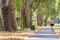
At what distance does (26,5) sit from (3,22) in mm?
12300

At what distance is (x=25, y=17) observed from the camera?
39812 millimetres

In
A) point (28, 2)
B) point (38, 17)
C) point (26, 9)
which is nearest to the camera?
point (26, 9)

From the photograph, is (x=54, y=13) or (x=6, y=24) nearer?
(x=6, y=24)

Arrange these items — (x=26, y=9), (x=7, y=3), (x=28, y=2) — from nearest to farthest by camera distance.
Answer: (x=7, y=3)
(x=26, y=9)
(x=28, y=2)

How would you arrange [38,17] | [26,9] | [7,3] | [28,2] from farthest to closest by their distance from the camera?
1. [38,17]
2. [28,2]
3. [26,9]
4. [7,3]

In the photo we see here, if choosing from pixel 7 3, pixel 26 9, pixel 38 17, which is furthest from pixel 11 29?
pixel 38 17

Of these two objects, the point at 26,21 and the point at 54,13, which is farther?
the point at 54,13

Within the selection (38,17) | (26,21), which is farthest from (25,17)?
(38,17)

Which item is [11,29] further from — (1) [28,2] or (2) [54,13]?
(2) [54,13]

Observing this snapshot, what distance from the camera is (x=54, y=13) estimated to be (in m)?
78.2

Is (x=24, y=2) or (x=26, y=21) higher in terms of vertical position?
(x=24, y=2)

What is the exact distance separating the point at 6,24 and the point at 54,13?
51.5m

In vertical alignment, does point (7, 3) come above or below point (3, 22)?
above

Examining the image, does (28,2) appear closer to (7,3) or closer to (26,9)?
(26,9)
